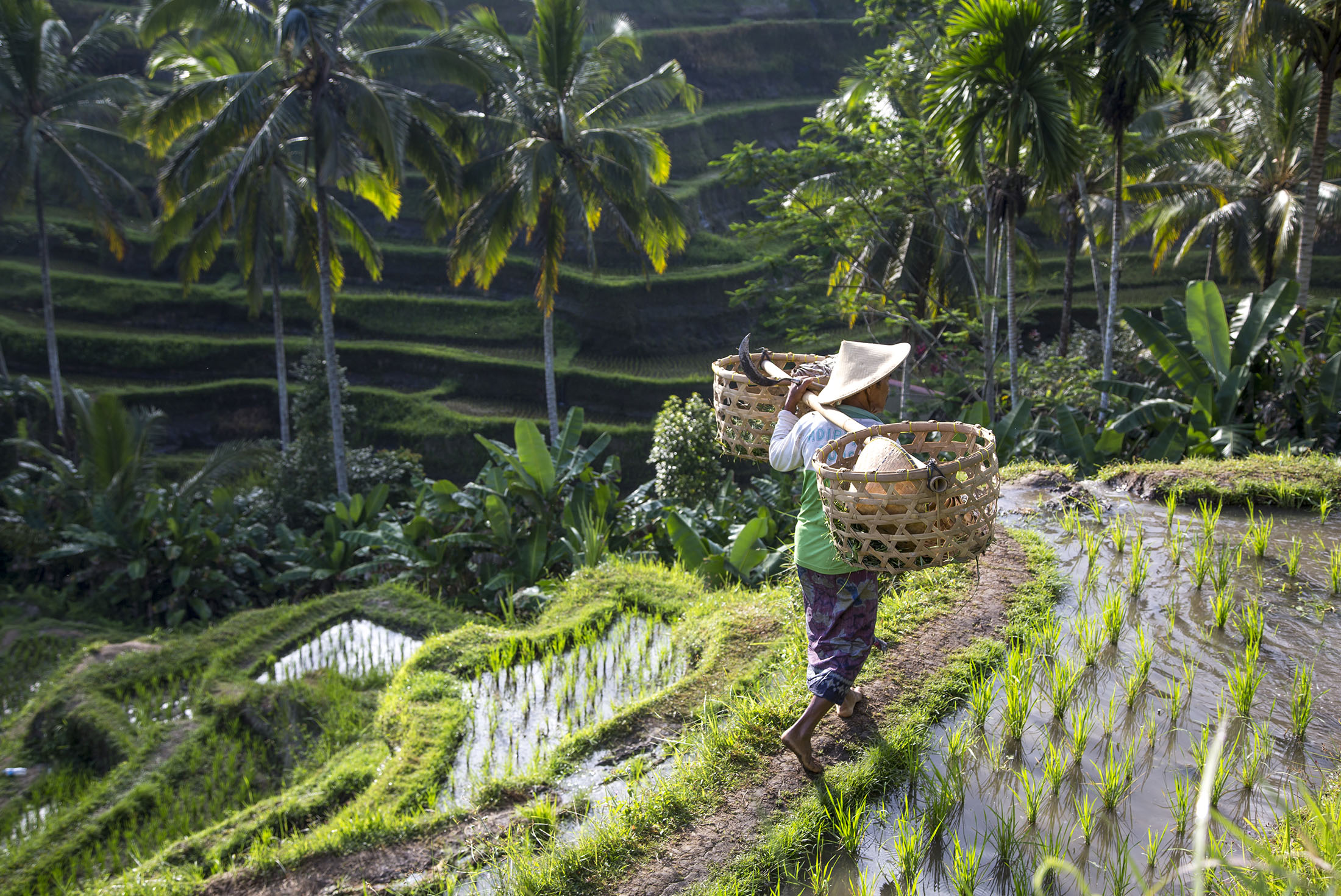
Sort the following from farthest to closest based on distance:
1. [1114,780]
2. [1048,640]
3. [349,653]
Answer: [349,653] < [1048,640] < [1114,780]

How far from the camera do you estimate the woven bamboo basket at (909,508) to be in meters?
2.19

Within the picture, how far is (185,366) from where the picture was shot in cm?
2039

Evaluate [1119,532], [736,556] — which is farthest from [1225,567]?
[736,556]

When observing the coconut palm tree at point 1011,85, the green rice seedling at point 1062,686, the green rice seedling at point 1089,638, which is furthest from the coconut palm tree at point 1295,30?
the green rice seedling at point 1062,686

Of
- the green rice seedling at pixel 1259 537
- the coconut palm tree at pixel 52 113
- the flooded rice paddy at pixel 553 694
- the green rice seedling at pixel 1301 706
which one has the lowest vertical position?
the flooded rice paddy at pixel 553 694

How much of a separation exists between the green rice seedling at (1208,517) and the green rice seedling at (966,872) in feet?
7.77

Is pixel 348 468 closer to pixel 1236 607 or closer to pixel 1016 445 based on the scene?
pixel 1016 445

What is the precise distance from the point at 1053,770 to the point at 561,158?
11.1 m

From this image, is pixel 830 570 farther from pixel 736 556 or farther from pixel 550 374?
pixel 550 374

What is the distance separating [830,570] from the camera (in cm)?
271

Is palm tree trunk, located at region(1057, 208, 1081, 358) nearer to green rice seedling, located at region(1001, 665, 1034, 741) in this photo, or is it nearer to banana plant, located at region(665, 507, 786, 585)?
banana plant, located at region(665, 507, 786, 585)

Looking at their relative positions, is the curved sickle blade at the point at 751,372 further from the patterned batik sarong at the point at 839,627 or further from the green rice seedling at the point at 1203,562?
the green rice seedling at the point at 1203,562

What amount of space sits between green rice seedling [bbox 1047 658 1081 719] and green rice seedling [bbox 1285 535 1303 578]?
1391mm

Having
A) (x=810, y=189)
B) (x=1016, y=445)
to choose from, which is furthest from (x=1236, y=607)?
(x=810, y=189)
